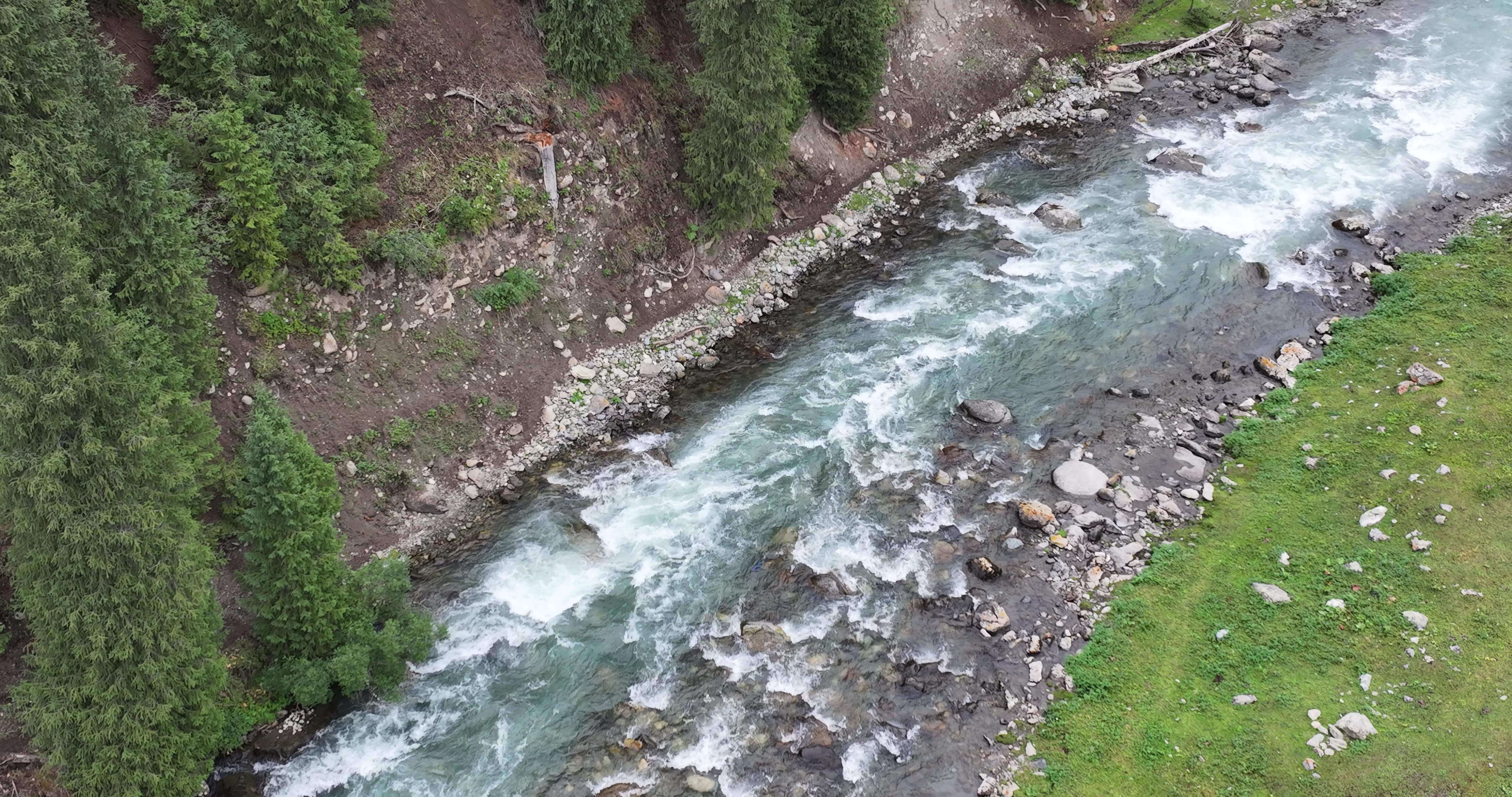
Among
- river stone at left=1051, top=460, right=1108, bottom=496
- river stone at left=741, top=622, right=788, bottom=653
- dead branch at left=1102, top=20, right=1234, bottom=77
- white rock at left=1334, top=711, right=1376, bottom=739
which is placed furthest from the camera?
dead branch at left=1102, top=20, right=1234, bottom=77

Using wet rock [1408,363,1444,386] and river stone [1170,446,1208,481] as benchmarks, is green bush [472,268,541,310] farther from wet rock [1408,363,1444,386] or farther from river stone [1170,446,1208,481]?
wet rock [1408,363,1444,386]

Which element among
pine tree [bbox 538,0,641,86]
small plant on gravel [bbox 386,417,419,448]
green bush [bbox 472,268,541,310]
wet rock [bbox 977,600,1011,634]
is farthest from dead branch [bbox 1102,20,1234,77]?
small plant on gravel [bbox 386,417,419,448]

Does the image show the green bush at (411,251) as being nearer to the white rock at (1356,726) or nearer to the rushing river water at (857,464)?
the rushing river water at (857,464)

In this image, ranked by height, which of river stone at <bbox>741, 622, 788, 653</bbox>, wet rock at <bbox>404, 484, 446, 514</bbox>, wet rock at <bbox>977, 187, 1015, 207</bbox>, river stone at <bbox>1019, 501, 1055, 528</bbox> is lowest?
river stone at <bbox>1019, 501, 1055, 528</bbox>

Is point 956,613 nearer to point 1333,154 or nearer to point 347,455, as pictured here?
point 347,455

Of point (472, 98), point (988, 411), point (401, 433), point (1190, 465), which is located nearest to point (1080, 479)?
point (1190, 465)

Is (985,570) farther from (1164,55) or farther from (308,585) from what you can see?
(1164,55)

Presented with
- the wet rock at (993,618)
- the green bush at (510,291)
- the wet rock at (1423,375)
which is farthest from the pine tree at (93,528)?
the wet rock at (1423,375)
